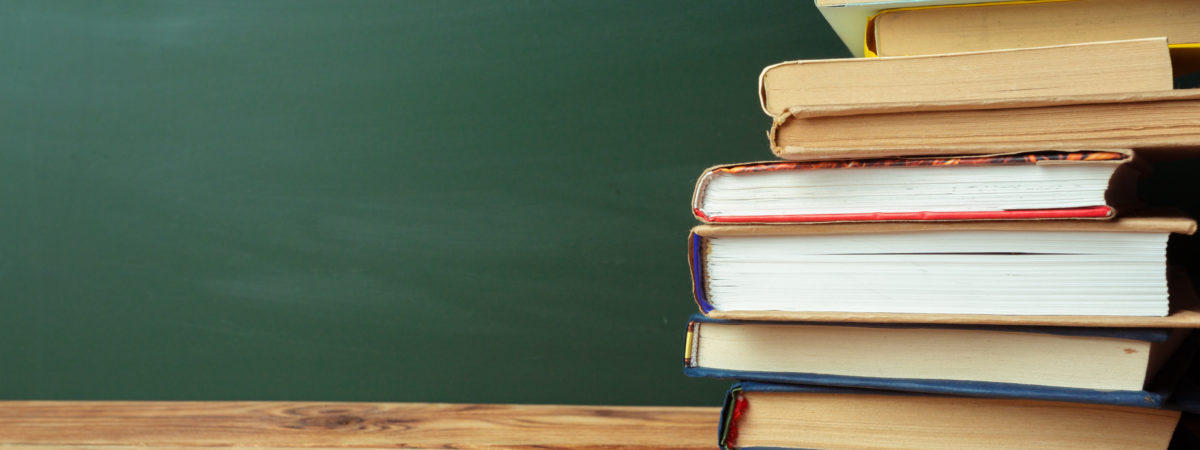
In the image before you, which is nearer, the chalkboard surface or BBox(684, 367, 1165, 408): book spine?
BBox(684, 367, 1165, 408): book spine

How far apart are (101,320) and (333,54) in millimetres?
509

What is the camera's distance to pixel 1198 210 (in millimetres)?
983

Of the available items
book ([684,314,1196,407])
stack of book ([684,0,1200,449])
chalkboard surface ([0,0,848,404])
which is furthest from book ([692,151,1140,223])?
chalkboard surface ([0,0,848,404])

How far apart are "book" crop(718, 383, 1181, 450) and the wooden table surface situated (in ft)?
0.62

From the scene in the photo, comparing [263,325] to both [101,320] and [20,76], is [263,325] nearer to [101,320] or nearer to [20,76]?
[101,320]

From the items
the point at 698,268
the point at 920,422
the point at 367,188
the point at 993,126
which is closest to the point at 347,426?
the point at 367,188

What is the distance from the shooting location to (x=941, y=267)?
717 millimetres

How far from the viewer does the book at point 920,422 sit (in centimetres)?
74

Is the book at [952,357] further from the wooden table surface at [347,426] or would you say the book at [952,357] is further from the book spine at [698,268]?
the wooden table surface at [347,426]

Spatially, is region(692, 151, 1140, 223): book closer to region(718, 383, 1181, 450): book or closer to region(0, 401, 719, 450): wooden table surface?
region(718, 383, 1181, 450): book

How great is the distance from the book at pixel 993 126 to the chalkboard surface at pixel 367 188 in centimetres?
35

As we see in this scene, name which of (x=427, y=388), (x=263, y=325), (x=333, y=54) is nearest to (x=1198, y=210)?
(x=427, y=388)

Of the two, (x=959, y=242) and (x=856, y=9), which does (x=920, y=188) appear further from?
(x=856, y=9)

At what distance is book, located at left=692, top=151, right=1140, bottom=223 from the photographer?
0.67 m
